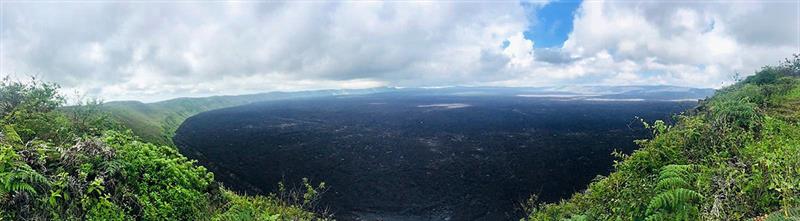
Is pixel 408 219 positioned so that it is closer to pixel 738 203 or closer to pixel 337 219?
pixel 337 219

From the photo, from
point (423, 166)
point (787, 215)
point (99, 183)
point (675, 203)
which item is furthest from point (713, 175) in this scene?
point (423, 166)

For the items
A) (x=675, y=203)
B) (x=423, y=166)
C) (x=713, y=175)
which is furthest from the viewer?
(x=423, y=166)

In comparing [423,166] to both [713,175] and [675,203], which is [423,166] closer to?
[713,175]

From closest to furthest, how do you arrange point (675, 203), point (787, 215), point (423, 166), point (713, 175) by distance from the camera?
point (787, 215), point (675, 203), point (713, 175), point (423, 166)

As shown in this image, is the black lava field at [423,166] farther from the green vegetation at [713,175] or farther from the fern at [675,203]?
the fern at [675,203]

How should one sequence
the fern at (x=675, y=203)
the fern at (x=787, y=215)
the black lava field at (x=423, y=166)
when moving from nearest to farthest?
the fern at (x=787, y=215) < the fern at (x=675, y=203) < the black lava field at (x=423, y=166)

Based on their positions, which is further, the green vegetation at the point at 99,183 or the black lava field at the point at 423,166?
the black lava field at the point at 423,166

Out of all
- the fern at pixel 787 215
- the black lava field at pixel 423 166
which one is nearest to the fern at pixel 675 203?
the fern at pixel 787 215

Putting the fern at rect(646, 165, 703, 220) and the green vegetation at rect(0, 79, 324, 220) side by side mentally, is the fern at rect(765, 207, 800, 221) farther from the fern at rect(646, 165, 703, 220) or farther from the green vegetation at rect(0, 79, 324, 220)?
the green vegetation at rect(0, 79, 324, 220)
